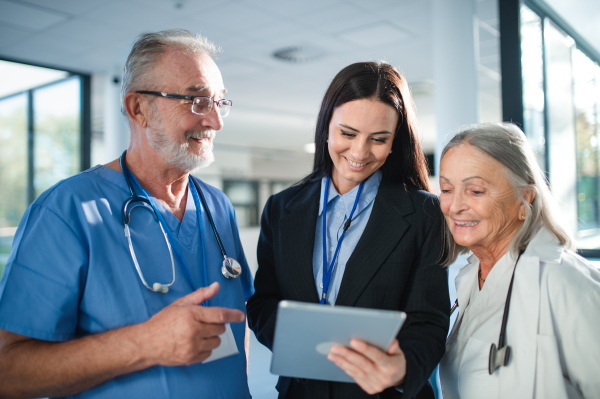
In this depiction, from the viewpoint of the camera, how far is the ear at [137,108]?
56.6 inches

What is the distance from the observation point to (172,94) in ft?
4.63

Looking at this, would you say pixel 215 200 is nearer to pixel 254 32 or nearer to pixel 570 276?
pixel 570 276

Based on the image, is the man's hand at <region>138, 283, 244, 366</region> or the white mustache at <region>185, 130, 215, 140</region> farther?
the white mustache at <region>185, 130, 215, 140</region>

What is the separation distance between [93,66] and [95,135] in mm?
5186

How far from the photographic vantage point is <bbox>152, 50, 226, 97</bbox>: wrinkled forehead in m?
1.42

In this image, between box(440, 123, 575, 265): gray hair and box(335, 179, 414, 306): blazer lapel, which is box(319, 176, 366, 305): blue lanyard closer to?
box(335, 179, 414, 306): blazer lapel

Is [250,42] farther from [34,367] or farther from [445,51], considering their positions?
[34,367]

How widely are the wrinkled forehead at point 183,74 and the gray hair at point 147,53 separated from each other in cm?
2

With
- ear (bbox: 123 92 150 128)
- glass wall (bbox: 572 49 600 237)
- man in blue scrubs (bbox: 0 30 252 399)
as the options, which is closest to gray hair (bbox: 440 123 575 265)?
man in blue scrubs (bbox: 0 30 252 399)

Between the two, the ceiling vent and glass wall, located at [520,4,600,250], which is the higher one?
the ceiling vent

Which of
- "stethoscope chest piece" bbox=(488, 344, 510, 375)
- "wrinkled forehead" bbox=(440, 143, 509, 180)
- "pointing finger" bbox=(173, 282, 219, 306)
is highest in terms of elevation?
"wrinkled forehead" bbox=(440, 143, 509, 180)

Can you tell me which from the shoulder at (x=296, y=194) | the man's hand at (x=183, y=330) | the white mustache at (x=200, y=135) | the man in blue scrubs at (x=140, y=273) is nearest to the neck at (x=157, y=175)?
the man in blue scrubs at (x=140, y=273)

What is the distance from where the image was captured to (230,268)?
4.66ft

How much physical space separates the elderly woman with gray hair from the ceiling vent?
13.1ft
